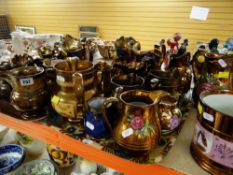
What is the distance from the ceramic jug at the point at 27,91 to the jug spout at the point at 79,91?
0.51 ft

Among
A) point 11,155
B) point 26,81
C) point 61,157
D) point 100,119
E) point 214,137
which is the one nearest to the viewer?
point 214,137

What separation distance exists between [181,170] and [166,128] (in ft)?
0.39

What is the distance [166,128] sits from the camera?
1.90 ft

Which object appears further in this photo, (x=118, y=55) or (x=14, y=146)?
(x=14, y=146)

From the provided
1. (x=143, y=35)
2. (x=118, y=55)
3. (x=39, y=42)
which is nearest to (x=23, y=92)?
(x=118, y=55)

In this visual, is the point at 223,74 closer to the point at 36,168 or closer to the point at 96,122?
the point at 96,122

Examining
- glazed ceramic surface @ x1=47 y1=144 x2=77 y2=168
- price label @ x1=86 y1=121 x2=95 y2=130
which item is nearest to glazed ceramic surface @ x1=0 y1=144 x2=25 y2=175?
glazed ceramic surface @ x1=47 y1=144 x2=77 y2=168

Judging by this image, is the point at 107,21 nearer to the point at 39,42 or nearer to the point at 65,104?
the point at 39,42

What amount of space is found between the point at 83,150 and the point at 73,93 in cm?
16

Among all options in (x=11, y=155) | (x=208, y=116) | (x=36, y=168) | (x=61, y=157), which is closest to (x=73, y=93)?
(x=208, y=116)

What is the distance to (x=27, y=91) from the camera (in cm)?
67

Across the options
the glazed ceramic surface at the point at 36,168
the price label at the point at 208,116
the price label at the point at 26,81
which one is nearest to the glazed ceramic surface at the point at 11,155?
the glazed ceramic surface at the point at 36,168

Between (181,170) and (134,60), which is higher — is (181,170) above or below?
below

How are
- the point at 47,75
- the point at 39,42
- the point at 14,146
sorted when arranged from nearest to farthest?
the point at 47,75
the point at 14,146
the point at 39,42
